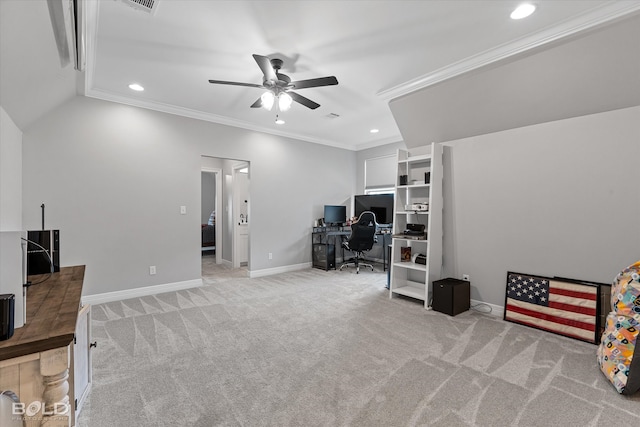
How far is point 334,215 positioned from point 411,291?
2.69 m

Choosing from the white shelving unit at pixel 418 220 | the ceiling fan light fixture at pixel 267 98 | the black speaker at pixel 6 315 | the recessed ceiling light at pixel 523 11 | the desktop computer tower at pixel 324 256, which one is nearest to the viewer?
the black speaker at pixel 6 315

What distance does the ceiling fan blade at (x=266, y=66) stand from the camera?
2508 mm

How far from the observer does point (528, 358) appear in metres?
2.40

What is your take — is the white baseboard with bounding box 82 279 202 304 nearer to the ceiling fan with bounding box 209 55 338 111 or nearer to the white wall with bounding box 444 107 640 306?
the ceiling fan with bounding box 209 55 338 111

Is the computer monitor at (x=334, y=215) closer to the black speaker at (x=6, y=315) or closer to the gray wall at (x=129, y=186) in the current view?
the gray wall at (x=129, y=186)

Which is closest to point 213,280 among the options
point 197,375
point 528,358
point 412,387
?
point 197,375

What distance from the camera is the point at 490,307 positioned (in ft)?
11.4

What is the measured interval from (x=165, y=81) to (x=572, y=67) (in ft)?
13.7

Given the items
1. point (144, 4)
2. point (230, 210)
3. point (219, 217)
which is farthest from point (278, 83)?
point (219, 217)

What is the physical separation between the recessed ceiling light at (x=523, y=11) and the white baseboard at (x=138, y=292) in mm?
4875

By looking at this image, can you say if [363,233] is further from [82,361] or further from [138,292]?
[82,361]

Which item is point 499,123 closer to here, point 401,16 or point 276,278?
point 401,16

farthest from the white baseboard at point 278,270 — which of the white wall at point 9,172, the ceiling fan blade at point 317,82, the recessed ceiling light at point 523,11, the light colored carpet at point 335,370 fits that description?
the recessed ceiling light at point 523,11

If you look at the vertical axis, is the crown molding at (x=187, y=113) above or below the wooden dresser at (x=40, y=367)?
above
